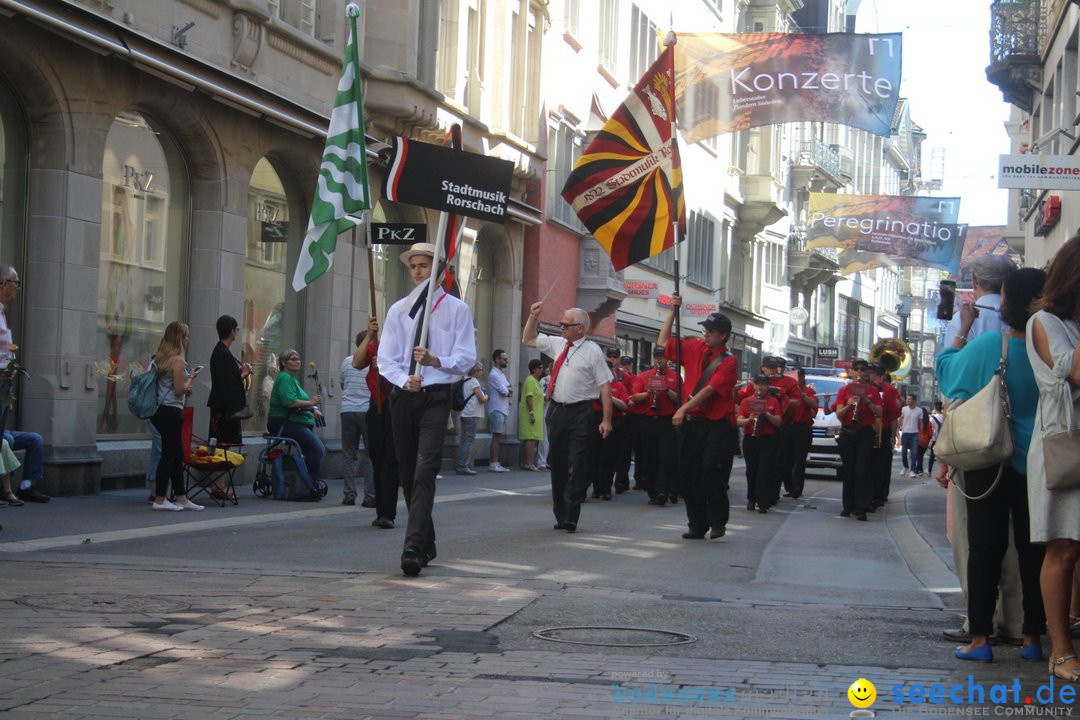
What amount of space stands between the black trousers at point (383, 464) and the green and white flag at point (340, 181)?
5.01 ft

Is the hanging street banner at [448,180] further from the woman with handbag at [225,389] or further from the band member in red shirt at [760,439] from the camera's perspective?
the band member in red shirt at [760,439]

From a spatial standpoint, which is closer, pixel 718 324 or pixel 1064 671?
pixel 1064 671

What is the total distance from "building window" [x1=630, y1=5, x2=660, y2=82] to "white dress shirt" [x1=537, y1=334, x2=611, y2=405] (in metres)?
27.1

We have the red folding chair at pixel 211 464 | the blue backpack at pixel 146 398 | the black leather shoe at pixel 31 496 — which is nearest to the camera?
the blue backpack at pixel 146 398

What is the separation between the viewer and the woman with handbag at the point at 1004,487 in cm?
698

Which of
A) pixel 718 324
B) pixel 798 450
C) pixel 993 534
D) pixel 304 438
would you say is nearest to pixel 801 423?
pixel 798 450

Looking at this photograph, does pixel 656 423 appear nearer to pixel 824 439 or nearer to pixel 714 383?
pixel 714 383

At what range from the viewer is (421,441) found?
976 cm

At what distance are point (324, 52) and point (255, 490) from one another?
7.55 metres

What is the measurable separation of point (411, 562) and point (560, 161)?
25.7 metres

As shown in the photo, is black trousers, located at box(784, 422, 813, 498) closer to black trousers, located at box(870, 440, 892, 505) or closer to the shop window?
black trousers, located at box(870, 440, 892, 505)

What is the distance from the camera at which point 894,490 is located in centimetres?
2798

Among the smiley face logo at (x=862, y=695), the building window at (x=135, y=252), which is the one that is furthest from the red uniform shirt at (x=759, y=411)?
the smiley face logo at (x=862, y=695)

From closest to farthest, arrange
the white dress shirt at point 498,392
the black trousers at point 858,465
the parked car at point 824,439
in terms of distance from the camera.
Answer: the black trousers at point 858,465
the white dress shirt at point 498,392
the parked car at point 824,439
